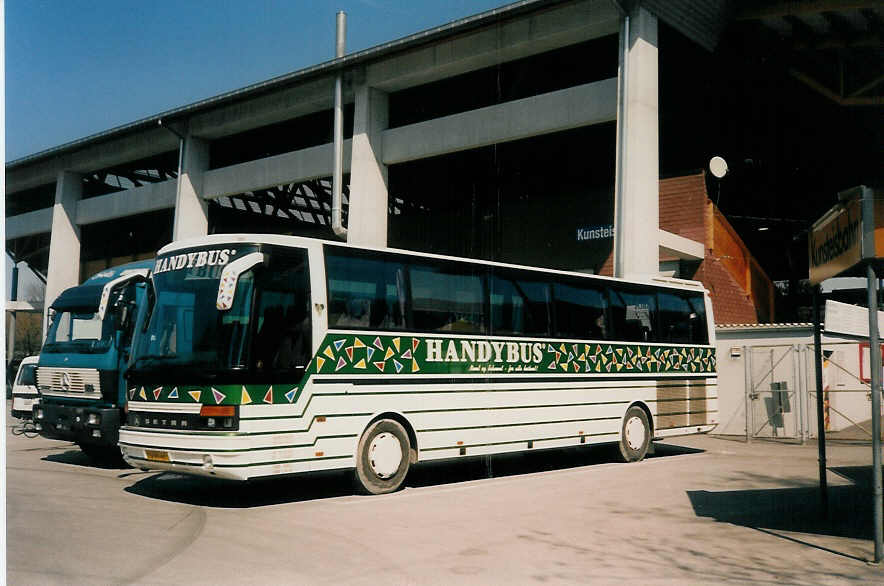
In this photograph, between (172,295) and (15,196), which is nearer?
(172,295)

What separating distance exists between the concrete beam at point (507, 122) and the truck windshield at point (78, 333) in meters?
11.4

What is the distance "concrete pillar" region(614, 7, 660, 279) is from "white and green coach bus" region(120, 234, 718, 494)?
3.95 m

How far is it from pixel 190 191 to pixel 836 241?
2416cm

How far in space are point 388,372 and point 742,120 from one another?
20.2 meters

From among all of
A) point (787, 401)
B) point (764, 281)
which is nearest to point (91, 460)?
point (787, 401)

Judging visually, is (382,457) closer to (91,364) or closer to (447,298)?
(447,298)

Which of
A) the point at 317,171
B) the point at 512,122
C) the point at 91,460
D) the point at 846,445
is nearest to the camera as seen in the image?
the point at 91,460

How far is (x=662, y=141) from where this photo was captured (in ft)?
76.9

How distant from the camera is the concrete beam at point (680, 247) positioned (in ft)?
70.0

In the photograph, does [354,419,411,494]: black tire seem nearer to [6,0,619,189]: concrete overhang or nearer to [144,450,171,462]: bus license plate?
[144,450,171,462]: bus license plate

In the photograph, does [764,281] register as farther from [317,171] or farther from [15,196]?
[15,196]

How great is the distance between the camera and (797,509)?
9703 mm

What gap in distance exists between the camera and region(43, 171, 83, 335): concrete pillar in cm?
3341

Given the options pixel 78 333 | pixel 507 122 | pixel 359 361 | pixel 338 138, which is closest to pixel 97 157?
pixel 338 138
